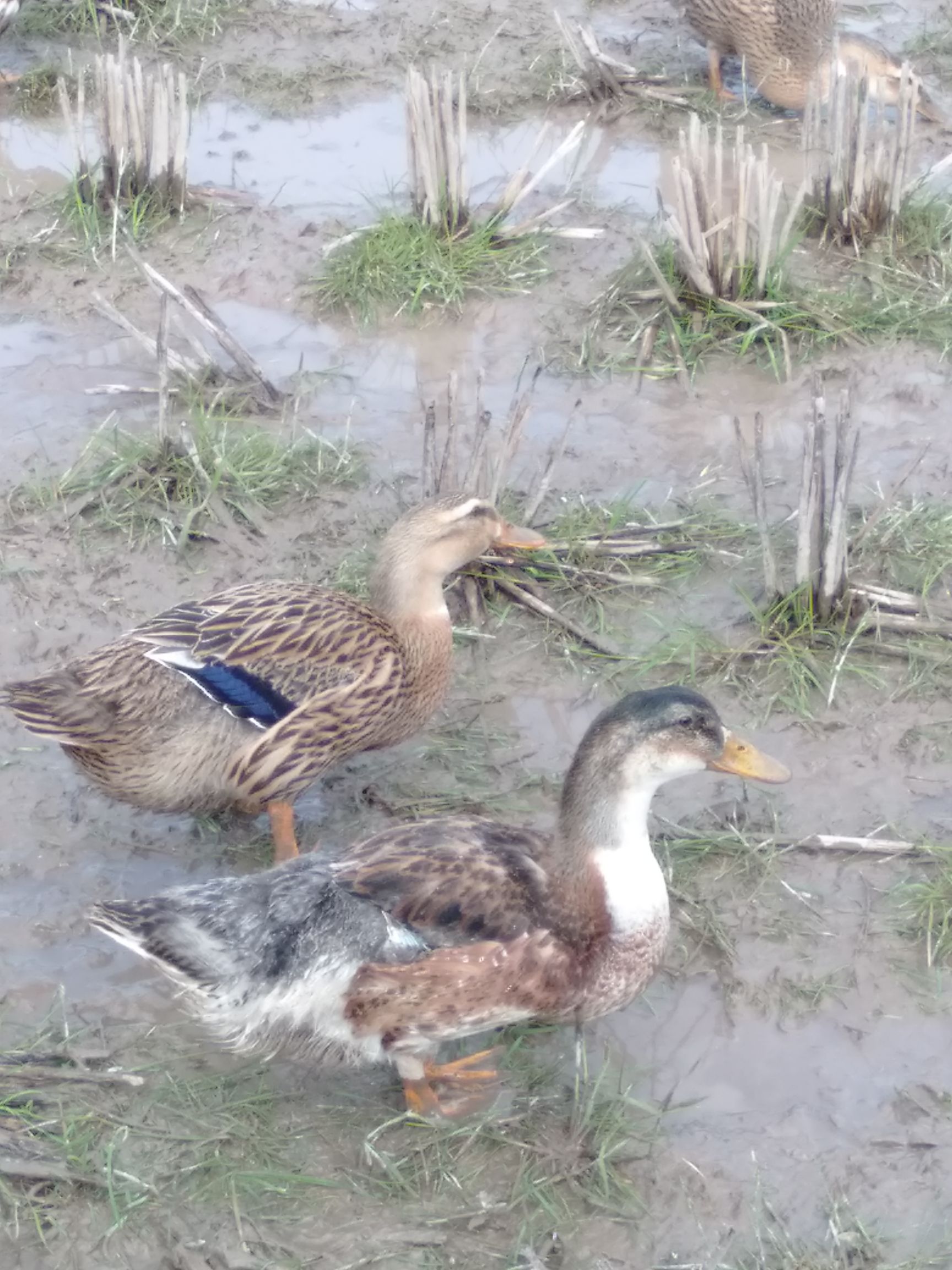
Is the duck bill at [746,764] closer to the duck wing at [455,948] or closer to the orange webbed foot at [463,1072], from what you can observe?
the duck wing at [455,948]

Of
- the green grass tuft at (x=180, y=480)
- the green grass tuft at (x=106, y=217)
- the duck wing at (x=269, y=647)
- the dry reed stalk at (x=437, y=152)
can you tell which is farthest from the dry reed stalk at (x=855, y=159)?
the duck wing at (x=269, y=647)

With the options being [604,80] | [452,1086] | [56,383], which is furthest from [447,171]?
[452,1086]

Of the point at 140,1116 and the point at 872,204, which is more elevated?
the point at 872,204

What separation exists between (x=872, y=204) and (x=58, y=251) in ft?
10.7

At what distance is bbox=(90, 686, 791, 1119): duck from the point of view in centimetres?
325

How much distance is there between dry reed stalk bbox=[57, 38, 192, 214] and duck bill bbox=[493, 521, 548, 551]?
2782mm

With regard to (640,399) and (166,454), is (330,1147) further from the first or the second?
(640,399)

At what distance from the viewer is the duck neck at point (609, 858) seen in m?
3.36

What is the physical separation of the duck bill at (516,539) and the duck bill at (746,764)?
3.85ft

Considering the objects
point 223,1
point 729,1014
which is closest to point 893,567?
point 729,1014

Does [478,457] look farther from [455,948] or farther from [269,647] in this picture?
[455,948]

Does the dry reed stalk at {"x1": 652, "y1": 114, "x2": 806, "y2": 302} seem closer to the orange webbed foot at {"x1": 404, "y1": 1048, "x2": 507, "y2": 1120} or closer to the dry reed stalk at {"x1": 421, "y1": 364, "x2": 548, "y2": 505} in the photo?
the dry reed stalk at {"x1": 421, "y1": 364, "x2": 548, "y2": 505}

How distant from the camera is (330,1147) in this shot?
131 inches

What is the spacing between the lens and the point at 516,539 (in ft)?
14.9
